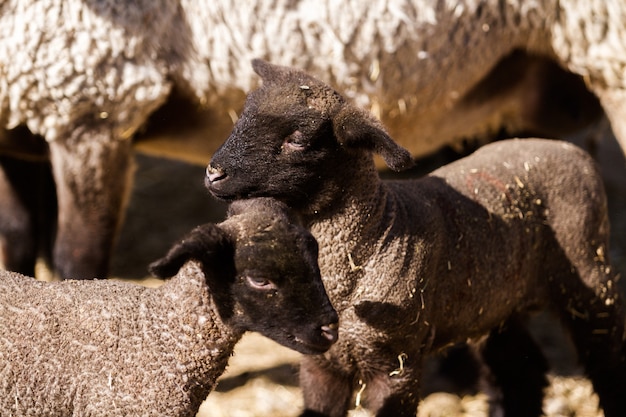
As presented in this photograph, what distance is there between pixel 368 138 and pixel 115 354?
3.32 ft

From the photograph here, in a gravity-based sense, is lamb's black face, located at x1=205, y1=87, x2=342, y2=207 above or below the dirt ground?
above

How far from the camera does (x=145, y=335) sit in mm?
3002

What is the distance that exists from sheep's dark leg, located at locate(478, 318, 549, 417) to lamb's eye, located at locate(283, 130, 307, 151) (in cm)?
151

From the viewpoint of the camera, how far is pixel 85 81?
14.4 feet

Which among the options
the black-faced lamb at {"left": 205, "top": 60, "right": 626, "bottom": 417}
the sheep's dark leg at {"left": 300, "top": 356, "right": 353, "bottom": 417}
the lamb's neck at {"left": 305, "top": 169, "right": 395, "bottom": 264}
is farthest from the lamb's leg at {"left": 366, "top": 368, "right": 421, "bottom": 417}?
the lamb's neck at {"left": 305, "top": 169, "right": 395, "bottom": 264}

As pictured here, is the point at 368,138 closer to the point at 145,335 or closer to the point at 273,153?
the point at 273,153

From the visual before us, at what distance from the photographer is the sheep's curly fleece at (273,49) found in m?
4.36

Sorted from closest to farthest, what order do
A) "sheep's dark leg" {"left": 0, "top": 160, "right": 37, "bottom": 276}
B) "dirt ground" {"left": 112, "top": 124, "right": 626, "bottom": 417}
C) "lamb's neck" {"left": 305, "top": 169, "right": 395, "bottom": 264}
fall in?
"lamb's neck" {"left": 305, "top": 169, "right": 395, "bottom": 264}
"dirt ground" {"left": 112, "top": 124, "right": 626, "bottom": 417}
"sheep's dark leg" {"left": 0, "top": 160, "right": 37, "bottom": 276}

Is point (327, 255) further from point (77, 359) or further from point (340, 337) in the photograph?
point (77, 359)

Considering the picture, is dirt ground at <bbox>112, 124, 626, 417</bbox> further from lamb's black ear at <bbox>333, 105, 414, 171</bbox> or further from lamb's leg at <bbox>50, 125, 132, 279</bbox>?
lamb's black ear at <bbox>333, 105, 414, 171</bbox>

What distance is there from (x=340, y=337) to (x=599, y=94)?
2366 mm

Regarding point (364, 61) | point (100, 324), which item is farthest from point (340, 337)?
point (364, 61)

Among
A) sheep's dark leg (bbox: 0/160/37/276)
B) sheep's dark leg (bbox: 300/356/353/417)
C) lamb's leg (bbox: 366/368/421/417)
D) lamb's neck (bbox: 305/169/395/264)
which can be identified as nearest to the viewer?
lamb's neck (bbox: 305/169/395/264)

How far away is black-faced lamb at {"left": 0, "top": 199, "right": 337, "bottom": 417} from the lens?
2.82 metres
